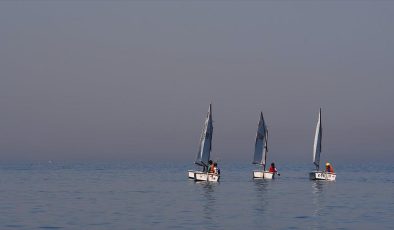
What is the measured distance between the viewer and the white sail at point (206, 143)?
102438 mm

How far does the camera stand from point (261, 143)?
377ft

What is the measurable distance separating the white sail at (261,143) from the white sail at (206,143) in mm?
13039

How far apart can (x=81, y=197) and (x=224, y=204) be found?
16612mm

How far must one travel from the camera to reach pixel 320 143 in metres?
113

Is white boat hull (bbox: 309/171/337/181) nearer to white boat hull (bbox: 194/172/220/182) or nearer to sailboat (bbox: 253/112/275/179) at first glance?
sailboat (bbox: 253/112/275/179)

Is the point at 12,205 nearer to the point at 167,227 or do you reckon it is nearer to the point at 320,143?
the point at 167,227

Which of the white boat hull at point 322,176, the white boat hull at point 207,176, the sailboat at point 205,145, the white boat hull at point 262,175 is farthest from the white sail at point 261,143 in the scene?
the white boat hull at point 207,176

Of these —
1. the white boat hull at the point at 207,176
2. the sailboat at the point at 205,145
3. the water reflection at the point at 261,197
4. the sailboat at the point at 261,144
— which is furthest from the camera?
the sailboat at the point at 261,144

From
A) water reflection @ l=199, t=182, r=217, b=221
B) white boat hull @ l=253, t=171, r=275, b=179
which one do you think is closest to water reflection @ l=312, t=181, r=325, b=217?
white boat hull @ l=253, t=171, r=275, b=179

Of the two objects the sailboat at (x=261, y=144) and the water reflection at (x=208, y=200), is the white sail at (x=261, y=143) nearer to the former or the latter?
the sailboat at (x=261, y=144)

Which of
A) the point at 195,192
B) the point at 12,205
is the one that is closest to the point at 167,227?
the point at 12,205

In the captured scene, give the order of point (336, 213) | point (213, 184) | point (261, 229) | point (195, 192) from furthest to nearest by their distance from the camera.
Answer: point (213, 184) → point (195, 192) → point (336, 213) → point (261, 229)

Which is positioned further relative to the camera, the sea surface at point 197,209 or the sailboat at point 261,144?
the sailboat at point 261,144

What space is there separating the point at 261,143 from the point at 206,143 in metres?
14.5
